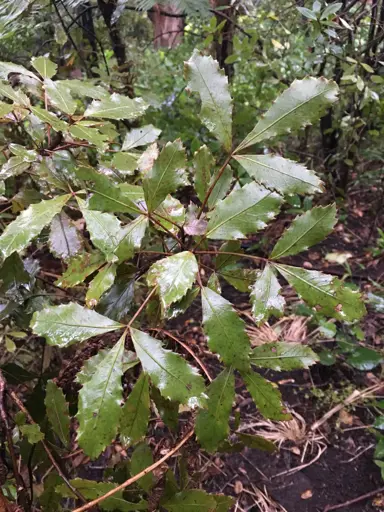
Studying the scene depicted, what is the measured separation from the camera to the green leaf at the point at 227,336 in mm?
467

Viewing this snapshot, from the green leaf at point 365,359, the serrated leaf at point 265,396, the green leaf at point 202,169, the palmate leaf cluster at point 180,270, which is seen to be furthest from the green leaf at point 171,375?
the green leaf at point 365,359

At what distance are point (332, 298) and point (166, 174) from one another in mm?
250

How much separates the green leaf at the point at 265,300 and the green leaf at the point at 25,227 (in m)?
0.28

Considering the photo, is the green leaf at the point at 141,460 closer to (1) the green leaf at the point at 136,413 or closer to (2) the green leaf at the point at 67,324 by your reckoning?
(1) the green leaf at the point at 136,413

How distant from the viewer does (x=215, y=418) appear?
52 cm

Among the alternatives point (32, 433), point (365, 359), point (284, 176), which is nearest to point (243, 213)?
point (284, 176)

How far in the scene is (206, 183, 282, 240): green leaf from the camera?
496 millimetres

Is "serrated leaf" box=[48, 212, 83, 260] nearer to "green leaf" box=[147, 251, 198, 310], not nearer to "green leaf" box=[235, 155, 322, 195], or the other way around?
"green leaf" box=[147, 251, 198, 310]

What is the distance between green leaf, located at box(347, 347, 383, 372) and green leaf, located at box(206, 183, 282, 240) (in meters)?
1.14

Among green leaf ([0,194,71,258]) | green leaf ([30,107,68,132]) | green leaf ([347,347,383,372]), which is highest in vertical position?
green leaf ([30,107,68,132])

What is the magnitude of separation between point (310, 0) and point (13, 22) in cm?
117

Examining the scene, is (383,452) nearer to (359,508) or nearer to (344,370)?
(359,508)

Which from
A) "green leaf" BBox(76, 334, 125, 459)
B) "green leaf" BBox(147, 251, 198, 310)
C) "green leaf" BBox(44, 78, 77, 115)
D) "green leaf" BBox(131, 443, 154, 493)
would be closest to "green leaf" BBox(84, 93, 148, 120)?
"green leaf" BBox(44, 78, 77, 115)

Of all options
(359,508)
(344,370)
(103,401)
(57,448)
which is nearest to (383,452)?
(359,508)
